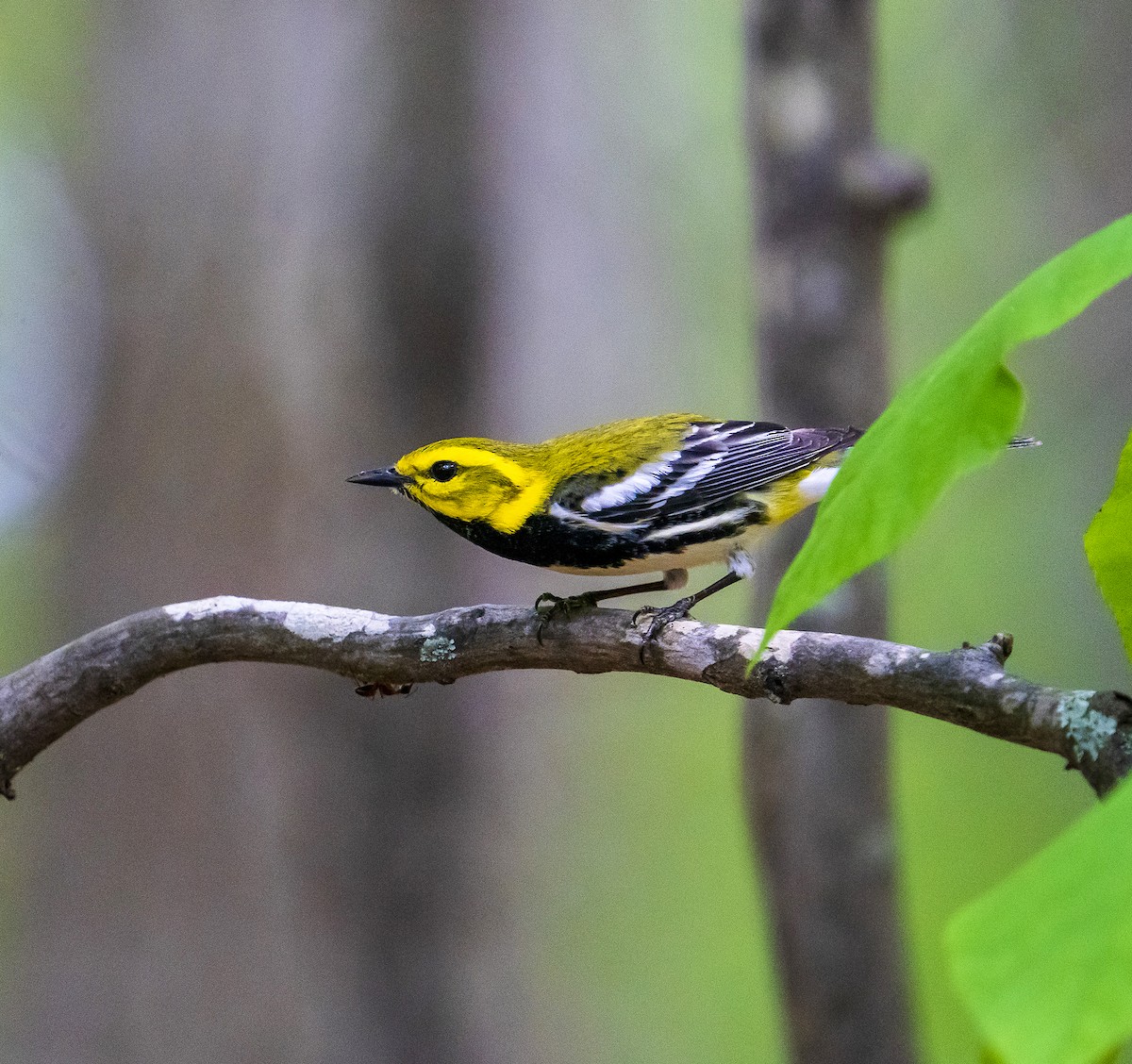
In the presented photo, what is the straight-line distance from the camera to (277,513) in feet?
8.39

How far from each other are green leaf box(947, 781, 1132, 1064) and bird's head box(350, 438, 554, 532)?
116 centimetres

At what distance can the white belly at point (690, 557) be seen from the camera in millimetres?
1517

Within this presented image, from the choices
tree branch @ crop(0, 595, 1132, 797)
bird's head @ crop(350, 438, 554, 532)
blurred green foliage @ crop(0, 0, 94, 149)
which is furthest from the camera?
blurred green foliage @ crop(0, 0, 94, 149)

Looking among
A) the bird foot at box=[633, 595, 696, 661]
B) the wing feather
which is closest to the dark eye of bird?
the wing feather

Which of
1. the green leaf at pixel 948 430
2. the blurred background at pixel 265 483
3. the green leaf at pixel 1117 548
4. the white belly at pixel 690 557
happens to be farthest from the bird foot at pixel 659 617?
the blurred background at pixel 265 483

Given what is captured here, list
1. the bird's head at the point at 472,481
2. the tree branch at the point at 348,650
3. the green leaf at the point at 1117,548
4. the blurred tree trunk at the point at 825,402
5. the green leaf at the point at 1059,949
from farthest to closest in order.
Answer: the blurred tree trunk at the point at 825,402 < the bird's head at the point at 472,481 < the tree branch at the point at 348,650 < the green leaf at the point at 1117,548 < the green leaf at the point at 1059,949

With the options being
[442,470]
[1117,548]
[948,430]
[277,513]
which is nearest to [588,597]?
[442,470]

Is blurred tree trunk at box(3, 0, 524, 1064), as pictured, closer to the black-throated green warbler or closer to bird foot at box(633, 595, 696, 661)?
the black-throated green warbler

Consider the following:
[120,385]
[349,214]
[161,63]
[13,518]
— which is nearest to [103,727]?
[13,518]

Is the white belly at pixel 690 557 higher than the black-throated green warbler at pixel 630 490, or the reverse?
the black-throated green warbler at pixel 630 490

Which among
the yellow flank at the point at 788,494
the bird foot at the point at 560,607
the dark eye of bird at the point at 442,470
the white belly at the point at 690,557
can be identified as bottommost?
the bird foot at the point at 560,607

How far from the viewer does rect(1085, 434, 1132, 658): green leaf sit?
481 millimetres

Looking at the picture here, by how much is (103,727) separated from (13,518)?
64cm

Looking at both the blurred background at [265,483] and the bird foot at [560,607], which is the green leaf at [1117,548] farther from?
the blurred background at [265,483]
